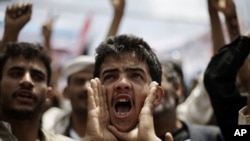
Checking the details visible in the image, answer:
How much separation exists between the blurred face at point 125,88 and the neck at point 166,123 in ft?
3.17

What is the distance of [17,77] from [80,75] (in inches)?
39.6

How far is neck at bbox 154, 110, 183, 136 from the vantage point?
4.15m

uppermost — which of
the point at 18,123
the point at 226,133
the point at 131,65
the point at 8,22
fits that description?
the point at 8,22

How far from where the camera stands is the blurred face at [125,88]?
3086 mm

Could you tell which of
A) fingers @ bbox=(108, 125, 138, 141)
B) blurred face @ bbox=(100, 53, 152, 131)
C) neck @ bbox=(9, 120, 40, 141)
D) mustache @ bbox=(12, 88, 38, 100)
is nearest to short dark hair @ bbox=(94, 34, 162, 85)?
blurred face @ bbox=(100, 53, 152, 131)

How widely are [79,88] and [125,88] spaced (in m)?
1.67

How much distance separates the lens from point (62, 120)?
189 inches

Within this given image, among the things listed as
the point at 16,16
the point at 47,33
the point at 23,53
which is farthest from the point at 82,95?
the point at 16,16

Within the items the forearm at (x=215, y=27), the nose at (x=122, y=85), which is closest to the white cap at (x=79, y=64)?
the forearm at (x=215, y=27)

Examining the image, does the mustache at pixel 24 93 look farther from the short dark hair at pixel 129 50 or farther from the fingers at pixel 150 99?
the fingers at pixel 150 99

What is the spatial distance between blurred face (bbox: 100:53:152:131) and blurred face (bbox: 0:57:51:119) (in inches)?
26.9

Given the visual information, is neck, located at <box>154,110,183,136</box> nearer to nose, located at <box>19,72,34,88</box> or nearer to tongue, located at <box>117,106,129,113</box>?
nose, located at <box>19,72,34,88</box>

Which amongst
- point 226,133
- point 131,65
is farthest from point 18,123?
point 226,133

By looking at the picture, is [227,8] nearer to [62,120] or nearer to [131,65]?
[131,65]
